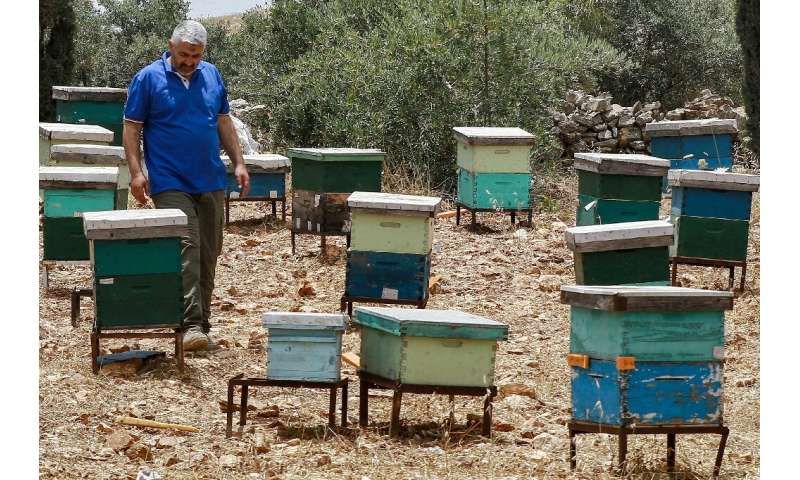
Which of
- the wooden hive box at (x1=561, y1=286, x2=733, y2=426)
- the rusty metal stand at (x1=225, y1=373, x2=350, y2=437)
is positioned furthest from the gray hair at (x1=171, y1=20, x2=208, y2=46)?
the wooden hive box at (x1=561, y1=286, x2=733, y2=426)

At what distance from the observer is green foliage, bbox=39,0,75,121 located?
15.3 m

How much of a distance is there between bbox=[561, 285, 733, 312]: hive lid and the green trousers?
2775 millimetres

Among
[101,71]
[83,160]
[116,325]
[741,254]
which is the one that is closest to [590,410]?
[116,325]

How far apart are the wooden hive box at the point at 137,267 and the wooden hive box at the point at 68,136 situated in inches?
152

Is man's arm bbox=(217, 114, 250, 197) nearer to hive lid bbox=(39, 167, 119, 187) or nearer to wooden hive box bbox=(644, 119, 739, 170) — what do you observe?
hive lid bbox=(39, 167, 119, 187)

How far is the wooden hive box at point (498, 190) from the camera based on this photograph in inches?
434

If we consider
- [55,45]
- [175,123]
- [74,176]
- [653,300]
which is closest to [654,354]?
[653,300]

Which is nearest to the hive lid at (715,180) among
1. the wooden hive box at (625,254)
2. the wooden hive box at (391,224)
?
the wooden hive box at (625,254)

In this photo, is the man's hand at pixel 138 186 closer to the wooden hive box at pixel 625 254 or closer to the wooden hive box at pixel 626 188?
the wooden hive box at pixel 625 254

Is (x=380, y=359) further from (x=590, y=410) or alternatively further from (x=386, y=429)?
(x=590, y=410)

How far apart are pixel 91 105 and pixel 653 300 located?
27.6ft

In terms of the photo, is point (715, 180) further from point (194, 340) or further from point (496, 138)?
point (194, 340)

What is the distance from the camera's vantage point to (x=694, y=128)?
11352 millimetres

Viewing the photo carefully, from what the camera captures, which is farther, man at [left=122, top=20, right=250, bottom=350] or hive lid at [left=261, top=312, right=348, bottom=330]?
man at [left=122, top=20, right=250, bottom=350]
